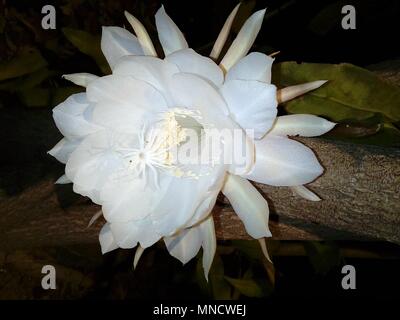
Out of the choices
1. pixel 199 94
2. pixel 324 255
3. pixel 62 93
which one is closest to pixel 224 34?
pixel 199 94

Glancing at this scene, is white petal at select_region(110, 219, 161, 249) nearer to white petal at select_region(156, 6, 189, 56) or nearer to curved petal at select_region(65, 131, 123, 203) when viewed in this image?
curved petal at select_region(65, 131, 123, 203)

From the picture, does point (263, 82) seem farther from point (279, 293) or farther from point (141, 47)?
point (279, 293)

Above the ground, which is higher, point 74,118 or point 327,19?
point 327,19

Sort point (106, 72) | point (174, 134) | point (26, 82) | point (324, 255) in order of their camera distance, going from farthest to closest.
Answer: point (324, 255)
point (26, 82)
point (106, 72)
point (174, 134)

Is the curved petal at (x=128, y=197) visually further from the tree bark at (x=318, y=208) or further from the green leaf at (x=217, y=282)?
the green leaf at (x=217, y=282)

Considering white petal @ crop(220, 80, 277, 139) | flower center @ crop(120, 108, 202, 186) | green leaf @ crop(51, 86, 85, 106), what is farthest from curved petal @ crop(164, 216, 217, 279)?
green leaf @ crop(51, 86, 85, 106)

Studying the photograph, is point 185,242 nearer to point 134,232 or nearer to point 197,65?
point 134,232
